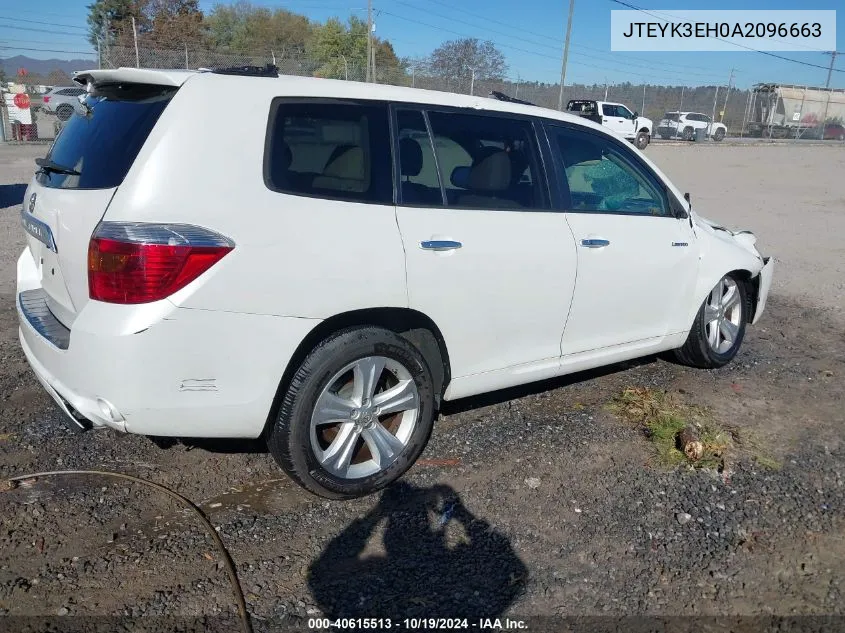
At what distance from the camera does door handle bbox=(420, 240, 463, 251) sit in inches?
127

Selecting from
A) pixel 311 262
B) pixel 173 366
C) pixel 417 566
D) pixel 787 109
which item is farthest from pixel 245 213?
pixel 787 109

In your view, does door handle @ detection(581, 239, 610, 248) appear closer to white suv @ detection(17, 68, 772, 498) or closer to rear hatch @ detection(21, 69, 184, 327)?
white suv @ detection(17, 68, 772, 498)

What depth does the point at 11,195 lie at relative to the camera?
1192cm

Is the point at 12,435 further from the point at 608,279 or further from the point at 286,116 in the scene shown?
the point at 608,279

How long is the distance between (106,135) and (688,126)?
4345cm

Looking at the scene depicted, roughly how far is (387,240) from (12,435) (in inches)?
92.3

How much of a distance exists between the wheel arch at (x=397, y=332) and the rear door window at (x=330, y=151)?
0.52 meters

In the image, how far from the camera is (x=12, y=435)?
3764 mm

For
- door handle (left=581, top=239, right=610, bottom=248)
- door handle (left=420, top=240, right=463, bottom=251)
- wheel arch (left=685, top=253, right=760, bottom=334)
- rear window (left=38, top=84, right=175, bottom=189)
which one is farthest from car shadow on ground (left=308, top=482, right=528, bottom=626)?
wheel arch (left=685, top=253, right=760, bottom=334)

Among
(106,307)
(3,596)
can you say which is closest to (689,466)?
(106,307)

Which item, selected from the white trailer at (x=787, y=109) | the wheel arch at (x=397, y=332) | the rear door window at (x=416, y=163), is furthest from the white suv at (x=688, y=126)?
the wheel arch at (x=397, y=332)

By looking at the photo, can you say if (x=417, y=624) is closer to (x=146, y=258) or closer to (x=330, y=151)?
(x=146, y=258)

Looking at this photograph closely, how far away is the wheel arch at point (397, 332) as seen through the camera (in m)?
3.02

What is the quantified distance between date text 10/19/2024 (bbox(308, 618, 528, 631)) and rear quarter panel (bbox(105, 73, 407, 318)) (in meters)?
1.19
